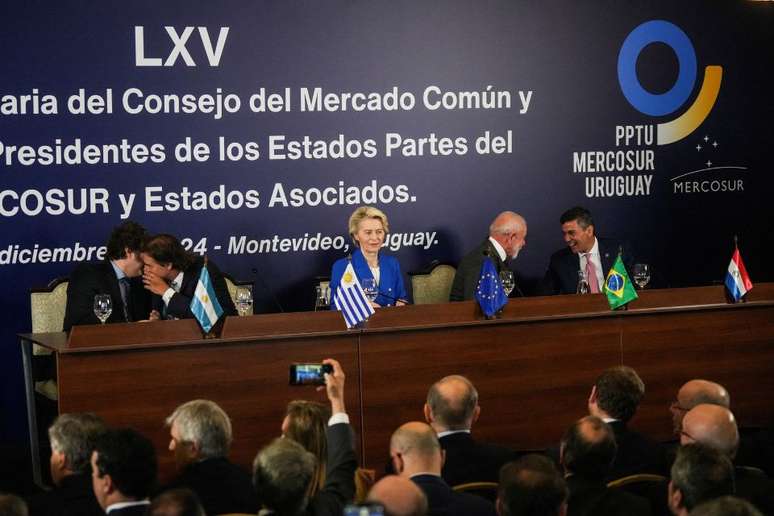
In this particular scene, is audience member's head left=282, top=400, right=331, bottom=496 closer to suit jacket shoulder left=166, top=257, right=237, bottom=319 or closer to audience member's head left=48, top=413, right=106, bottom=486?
audience member's head left=48, top=413, right=106, bottom=486

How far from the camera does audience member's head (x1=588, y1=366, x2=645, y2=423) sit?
5.02 metres

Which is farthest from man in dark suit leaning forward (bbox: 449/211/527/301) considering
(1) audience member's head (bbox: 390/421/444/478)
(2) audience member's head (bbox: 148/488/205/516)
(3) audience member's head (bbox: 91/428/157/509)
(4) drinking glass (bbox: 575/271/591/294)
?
(2) audience member's head (bbox: 148/488/205/516)

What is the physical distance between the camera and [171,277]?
6977 millimetres

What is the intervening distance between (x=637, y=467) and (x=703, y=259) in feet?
16.7

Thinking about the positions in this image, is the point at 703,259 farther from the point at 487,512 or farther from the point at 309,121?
the point at 487,512

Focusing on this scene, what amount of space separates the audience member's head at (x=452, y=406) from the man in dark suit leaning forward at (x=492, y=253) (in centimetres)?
271

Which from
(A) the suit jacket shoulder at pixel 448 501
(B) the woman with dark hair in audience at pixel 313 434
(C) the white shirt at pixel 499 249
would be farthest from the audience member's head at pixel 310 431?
(C) the white shirt at pixel 499 249

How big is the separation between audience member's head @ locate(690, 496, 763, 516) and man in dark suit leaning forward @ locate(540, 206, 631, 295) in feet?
16.0

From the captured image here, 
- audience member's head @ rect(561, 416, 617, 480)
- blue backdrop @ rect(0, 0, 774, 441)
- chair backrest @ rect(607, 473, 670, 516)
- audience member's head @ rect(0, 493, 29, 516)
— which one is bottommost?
chair backrest @ rect(607, 473, 670, 516)

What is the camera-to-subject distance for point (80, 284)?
271 inches

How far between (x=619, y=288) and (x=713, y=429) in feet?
8.66

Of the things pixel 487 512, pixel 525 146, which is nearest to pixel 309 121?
pixel 525 146

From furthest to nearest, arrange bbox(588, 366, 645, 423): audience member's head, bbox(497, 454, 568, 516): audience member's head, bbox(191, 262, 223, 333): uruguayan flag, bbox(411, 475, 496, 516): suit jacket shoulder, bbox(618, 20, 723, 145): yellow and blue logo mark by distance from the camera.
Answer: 1. bbox(618, 20, 723, 145): yellow and blue logo mark
2. bbox(191, 262, 223, 333): uruguayan flag
3. bbox(588, 366, 645, 423): audience member's head
4. bbox(411, 475, 496, 516): suit jacket shoulder
5. bbox(497, 454, 568, 516): audience member's head

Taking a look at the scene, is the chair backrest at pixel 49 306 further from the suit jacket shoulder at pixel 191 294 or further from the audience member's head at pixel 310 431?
the audience member's head at pixel 310 431
